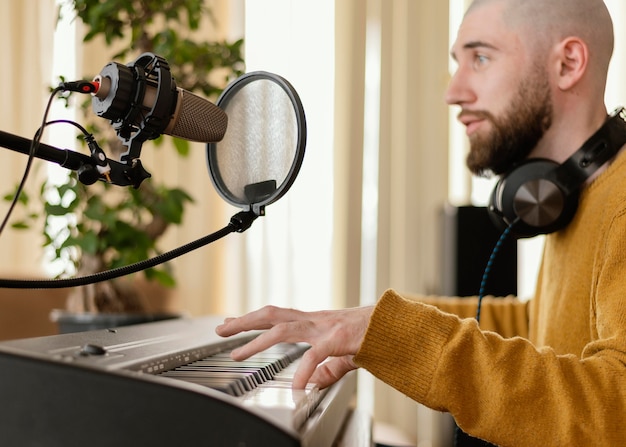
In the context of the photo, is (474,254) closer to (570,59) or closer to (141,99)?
(570,59)

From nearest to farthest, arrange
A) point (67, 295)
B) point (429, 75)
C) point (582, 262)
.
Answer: point (582, 262) → point (67, 295) → point (429, 75)

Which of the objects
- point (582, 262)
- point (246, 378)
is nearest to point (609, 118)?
point (582, 262)

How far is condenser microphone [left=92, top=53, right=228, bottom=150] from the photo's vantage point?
2.13ft

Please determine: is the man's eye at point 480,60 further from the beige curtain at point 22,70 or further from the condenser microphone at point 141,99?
the beige curtain at point 22,70

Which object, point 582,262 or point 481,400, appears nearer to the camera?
point 481,400

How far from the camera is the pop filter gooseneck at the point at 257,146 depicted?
2.56 feet

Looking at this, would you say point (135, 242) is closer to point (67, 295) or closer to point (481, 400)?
point (67, 295)

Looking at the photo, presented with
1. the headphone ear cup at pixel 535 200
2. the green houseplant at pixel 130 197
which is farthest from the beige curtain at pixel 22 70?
the headphone ear cup at pixel 535 200

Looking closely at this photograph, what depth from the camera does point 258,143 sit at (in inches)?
32.3

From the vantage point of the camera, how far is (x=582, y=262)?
3.55 ft

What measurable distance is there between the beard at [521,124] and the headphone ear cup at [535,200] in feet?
0.25

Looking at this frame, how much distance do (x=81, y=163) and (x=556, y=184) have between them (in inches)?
28.2

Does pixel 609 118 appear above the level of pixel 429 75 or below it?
below

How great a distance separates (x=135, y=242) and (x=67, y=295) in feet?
1.29
